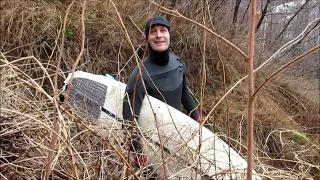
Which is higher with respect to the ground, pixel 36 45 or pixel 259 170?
pixel 259 170

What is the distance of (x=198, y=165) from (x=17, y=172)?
568 mm

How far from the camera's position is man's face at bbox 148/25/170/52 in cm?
265

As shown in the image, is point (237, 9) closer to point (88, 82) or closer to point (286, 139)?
point (286, 139)

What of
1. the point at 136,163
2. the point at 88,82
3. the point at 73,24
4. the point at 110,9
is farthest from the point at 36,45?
the point at 136,163

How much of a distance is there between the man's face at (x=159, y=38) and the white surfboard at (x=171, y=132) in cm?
35

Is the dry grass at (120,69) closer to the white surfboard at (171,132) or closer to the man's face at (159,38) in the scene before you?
the white surfboard at (171,132)

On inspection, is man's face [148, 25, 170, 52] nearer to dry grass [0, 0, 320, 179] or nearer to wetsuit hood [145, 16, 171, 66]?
wetsuit hood [145, 16, 171, 66]

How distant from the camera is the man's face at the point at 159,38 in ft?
8.69

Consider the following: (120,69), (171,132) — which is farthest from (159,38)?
(120,69)

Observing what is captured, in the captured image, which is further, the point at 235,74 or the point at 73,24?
the point at 235,74

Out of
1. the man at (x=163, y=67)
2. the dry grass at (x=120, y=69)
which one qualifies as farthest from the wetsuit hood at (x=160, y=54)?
the dry grass at (x=120, y=69)

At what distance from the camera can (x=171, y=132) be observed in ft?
5.81

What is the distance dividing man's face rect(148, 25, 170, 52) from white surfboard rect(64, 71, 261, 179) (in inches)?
13.6

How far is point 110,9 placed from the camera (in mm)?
5043
